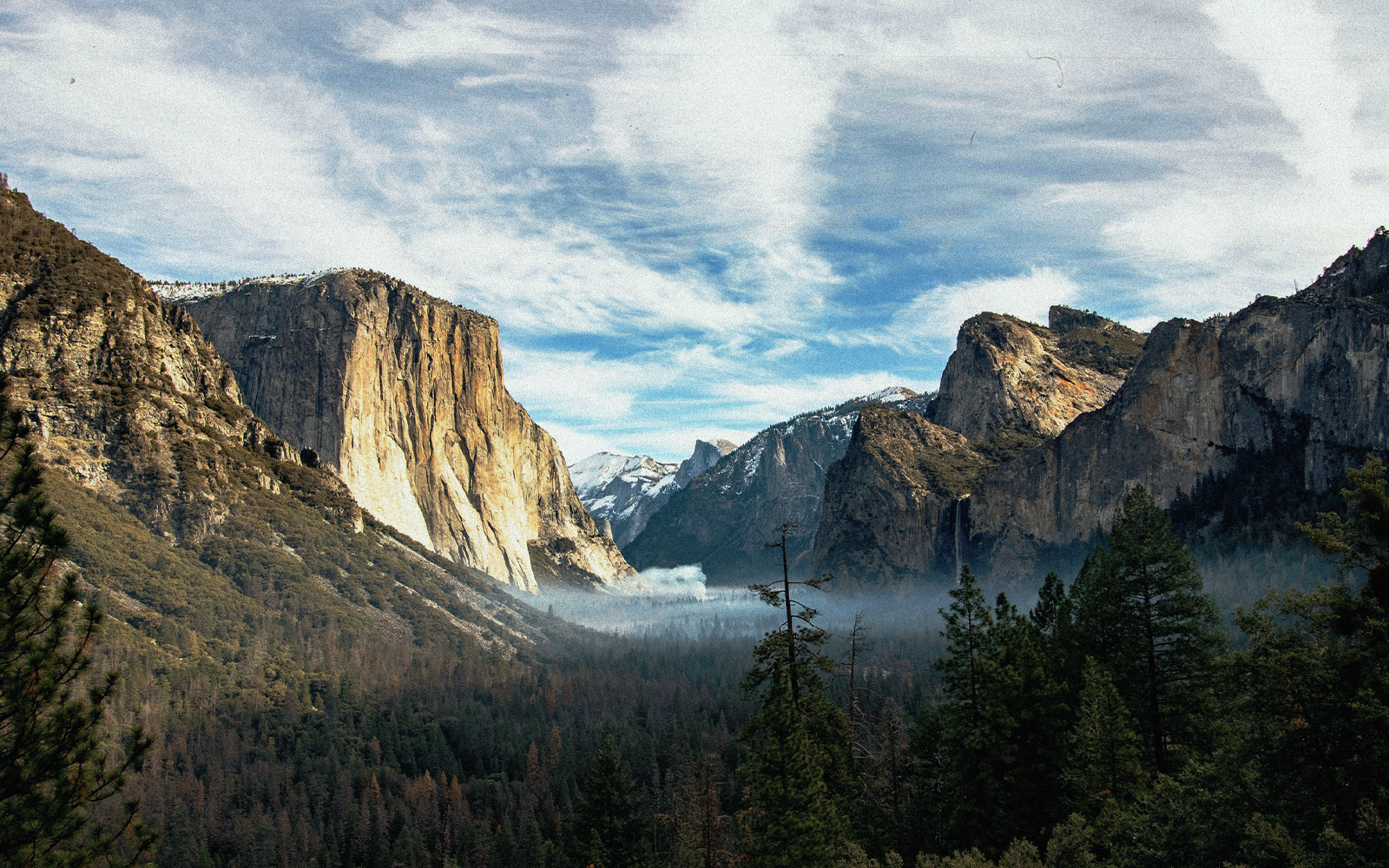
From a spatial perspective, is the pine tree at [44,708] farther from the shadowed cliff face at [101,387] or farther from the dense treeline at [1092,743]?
the shadowed cliff face at [101,387]

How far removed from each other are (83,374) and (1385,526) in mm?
212911

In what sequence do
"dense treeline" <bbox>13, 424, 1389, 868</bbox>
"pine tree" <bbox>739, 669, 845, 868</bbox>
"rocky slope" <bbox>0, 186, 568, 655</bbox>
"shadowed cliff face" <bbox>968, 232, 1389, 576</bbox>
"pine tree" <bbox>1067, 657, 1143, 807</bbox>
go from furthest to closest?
"rocky slope" <bbox>0, 186, 568, 655</bbox>, "shadowed cliff face" <bbox>968, 232, 1389, 576</bbox>, "pine tree" <bbox>1067, 657, 1143, 807</bbox>, "pine tree" <bbox>739, 669, 845, 868</bbox>, "dense treeline" <bbox>13, 424, 1389, 868</bbox>

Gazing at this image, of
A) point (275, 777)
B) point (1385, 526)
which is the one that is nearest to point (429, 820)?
point (275, 777)

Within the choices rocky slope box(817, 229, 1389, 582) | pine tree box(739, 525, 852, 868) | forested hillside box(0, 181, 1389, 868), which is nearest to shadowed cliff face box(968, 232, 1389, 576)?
rocky slope box(817, 229, 1389, 582)

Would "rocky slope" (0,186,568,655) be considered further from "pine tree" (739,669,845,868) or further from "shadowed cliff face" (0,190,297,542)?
"pine tree" (739,669,845,868)

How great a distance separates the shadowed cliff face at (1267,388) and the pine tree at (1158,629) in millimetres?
124221

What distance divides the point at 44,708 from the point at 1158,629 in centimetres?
3730

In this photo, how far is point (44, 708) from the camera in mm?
16094

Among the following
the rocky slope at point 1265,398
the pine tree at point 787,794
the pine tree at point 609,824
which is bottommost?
the pine tree at point 609,824

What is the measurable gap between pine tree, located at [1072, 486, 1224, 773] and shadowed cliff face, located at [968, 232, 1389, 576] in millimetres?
124221

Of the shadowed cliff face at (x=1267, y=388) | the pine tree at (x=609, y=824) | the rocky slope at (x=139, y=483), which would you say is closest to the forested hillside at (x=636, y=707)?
the pine tree at (x=609, y=824)

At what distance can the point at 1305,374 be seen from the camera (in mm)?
152250

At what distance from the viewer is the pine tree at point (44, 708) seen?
15336 millimetres

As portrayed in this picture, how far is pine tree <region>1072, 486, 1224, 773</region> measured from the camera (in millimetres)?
35125
